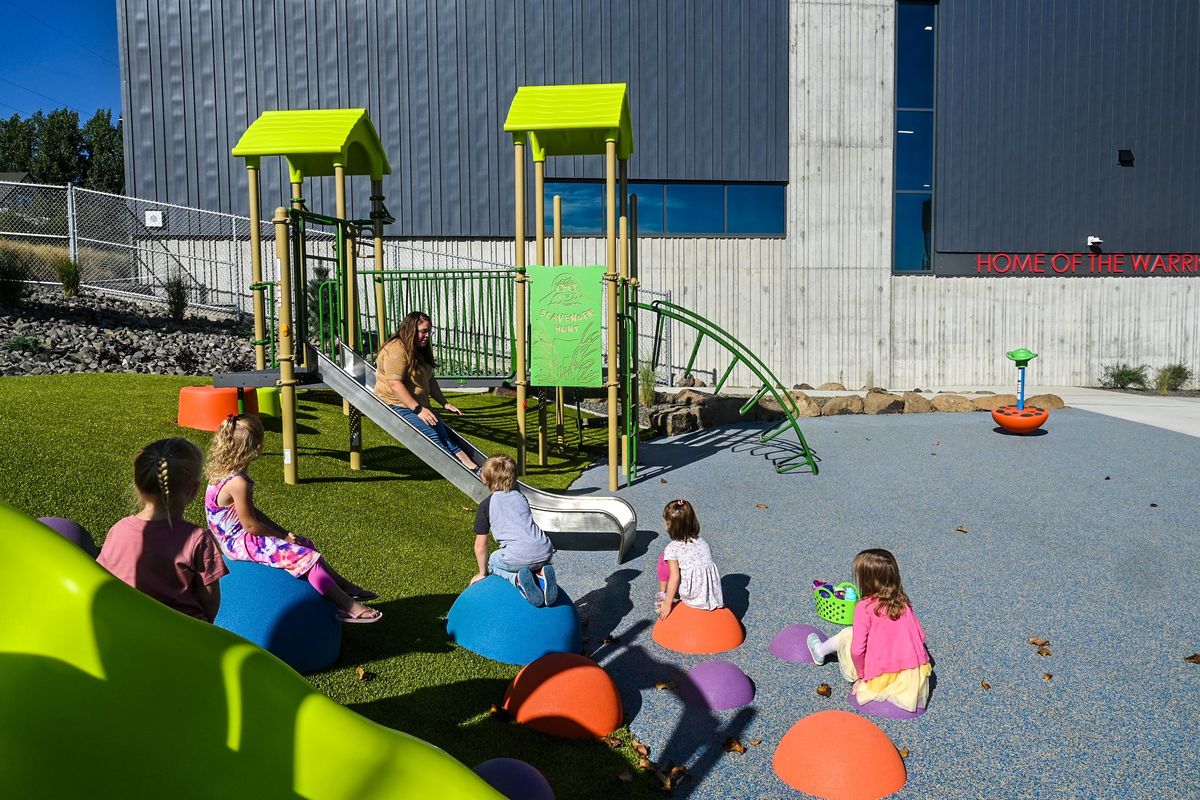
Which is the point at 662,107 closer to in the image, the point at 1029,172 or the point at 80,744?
the point at 1029,172

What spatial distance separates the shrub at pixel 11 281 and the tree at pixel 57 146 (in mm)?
58360

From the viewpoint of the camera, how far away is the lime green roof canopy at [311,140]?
10.1m

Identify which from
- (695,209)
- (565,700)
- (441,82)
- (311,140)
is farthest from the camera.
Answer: (695,209)

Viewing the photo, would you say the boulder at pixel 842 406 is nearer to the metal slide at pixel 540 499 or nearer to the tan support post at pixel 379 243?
the tan support post at pixel 379 243

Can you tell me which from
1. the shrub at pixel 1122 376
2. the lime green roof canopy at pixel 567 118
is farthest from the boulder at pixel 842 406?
the shrub at pixel 1122 376

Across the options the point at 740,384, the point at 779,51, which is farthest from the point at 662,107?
the point at 740,384

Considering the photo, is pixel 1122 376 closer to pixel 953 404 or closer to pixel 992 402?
pixel 992 402

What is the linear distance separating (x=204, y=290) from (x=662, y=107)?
11.9 meters

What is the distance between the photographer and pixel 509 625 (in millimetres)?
4883

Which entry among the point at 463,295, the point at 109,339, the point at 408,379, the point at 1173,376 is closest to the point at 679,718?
the point at 408,379

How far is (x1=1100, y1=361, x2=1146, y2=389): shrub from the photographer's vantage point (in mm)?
21812

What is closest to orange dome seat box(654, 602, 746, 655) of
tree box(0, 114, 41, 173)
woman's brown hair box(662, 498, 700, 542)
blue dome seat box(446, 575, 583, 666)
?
woman's brown hair box(662, 498, 700, 542)

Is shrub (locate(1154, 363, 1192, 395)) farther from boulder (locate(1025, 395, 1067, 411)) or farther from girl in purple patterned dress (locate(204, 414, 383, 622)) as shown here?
girl in purple patterned dress (locate(204, 414, 383, 622))

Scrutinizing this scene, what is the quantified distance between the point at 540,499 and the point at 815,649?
376 centimetres
